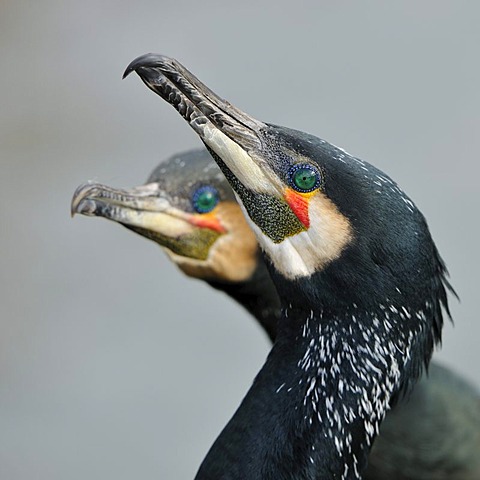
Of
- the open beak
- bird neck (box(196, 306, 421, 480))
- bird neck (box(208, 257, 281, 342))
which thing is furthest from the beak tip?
bird neck (box(208, 257, 281, 342))

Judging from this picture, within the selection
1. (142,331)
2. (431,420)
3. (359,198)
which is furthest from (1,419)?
(359,198)

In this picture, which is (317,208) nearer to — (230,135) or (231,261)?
(230,135)

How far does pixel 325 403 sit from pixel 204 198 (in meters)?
1.01

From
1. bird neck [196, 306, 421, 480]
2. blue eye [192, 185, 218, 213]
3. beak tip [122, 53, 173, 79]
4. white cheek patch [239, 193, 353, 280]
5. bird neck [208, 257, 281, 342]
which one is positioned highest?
blue eye [192, 185, 218, 213]

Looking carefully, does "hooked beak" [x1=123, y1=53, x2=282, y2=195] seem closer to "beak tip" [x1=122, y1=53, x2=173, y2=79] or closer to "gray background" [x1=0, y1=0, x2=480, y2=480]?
"beak tip" [x1=122, y1=53, x2=173, y2=79]

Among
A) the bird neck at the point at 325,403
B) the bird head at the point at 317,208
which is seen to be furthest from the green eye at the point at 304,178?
the bird neck at the point at 325,403

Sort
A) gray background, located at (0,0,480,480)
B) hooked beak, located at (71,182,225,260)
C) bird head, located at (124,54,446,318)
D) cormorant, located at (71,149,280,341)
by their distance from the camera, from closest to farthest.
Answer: bird head, located at (124,54,446,318) < hooked beak, located at (71,182,225,260) < cormorant, located at (71,149,280,341) < gray background, located at (0,0,480,480)

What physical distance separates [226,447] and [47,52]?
484 centimetres

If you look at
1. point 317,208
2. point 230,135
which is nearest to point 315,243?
point 317,208

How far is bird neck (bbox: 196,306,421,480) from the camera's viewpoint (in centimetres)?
234

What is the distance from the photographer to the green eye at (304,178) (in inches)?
90.9

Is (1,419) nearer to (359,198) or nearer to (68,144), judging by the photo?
(68,144)

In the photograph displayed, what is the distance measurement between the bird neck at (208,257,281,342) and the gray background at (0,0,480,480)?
158 centimetres

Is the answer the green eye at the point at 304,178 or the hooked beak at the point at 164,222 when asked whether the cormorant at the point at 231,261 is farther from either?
the green eye at the point at 304,178
